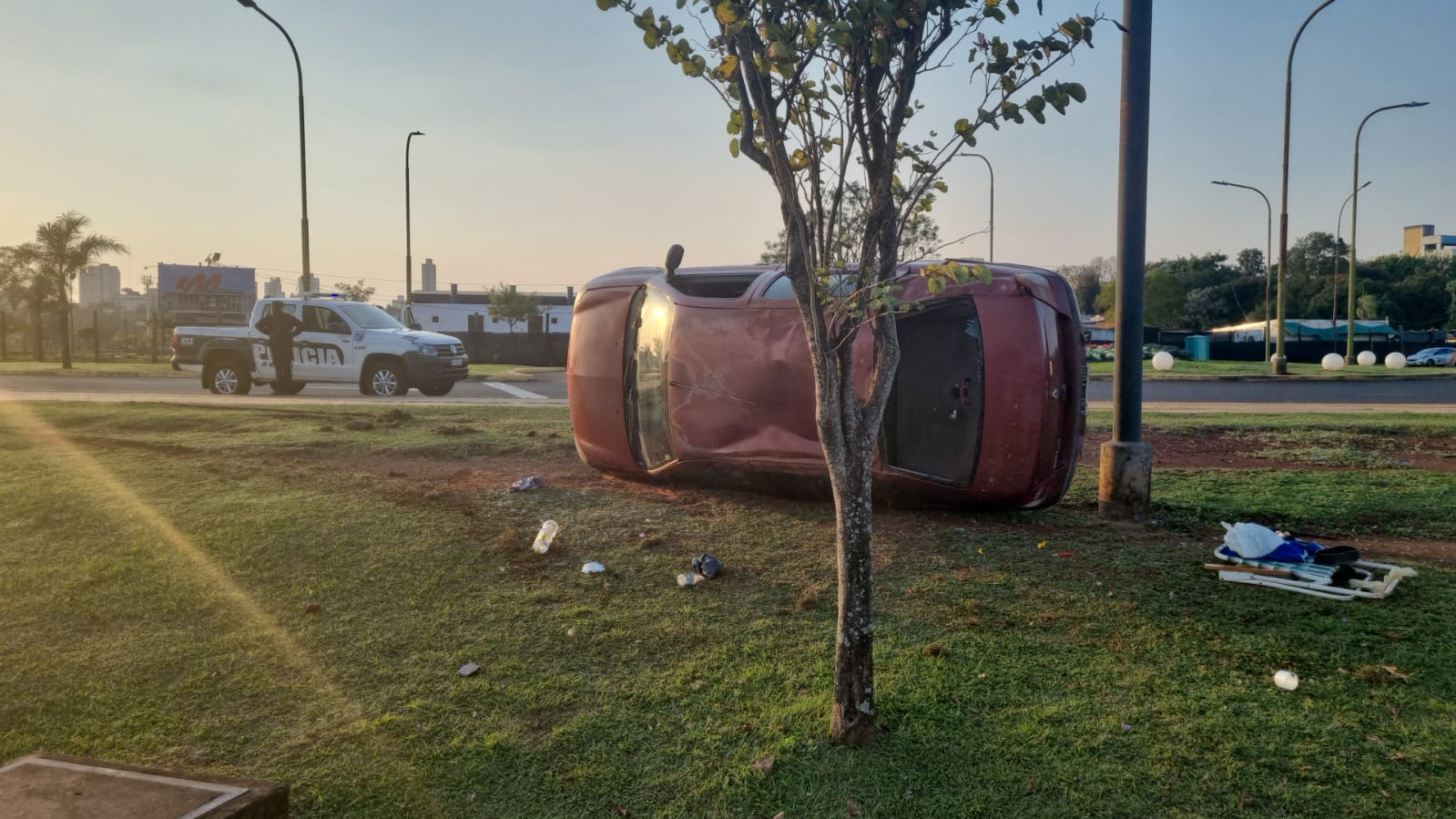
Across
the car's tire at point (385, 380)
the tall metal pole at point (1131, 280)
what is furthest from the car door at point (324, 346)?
the tall metal pole at point (1131, 280)

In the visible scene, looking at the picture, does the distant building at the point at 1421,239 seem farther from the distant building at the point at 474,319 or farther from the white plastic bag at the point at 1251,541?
the white plastic bag at the point at 1251,541

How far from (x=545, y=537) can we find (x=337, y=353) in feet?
43.7

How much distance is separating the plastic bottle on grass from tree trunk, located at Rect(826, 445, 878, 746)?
2585mm

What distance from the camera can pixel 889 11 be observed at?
99.7 inches

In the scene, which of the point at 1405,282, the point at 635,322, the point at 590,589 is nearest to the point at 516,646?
the point at 590,589

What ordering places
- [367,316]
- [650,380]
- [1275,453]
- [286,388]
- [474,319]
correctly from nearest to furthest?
[650,380] → [1275,453] → [367,316] → [286,388] → [474,319]

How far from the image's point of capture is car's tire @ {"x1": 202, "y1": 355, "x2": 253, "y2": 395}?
58.1 feet

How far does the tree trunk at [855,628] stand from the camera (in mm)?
3148

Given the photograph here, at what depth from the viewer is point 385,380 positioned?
17219 millimetres

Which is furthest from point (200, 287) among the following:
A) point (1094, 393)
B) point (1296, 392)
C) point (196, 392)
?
point (1296, 392)

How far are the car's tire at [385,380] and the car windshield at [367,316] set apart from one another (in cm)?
75

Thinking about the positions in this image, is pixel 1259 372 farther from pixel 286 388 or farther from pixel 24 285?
pixel 24 285

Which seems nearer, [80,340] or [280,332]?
[280,332]

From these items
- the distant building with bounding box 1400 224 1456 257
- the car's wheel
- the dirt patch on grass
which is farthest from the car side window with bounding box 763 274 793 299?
the distant building with bounding box 1400 224 1456 257
